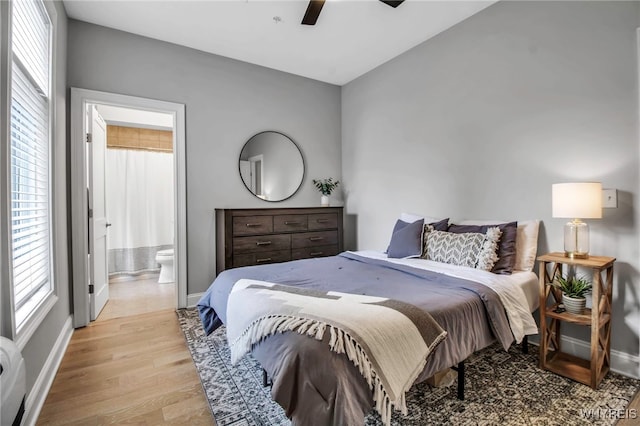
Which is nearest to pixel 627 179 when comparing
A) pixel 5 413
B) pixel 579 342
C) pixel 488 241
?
pixel 488 241

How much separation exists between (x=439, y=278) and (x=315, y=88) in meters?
3.19

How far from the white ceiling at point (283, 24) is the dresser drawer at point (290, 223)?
1.83m

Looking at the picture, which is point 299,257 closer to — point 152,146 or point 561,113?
point 561,113

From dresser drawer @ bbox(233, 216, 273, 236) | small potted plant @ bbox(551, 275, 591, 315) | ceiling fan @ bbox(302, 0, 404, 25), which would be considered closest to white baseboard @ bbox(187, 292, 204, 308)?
dresser drawer @ bbox(233, 216, 273, 236)

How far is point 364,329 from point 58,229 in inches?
96.3

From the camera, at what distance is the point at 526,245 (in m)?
2.40

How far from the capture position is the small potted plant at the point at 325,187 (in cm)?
418

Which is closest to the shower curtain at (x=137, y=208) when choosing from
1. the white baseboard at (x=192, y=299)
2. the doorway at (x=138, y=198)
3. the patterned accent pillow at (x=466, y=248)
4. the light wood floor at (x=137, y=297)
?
the doorway at (x=138, y=198)

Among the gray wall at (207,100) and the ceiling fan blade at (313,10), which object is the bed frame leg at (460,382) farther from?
the gray wall at (207,100)

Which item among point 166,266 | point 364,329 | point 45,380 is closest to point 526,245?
point 364,329

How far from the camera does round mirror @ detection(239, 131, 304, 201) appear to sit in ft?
12.4

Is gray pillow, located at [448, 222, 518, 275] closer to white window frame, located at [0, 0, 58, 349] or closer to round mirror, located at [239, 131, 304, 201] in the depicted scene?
round mirror, located at [239, 131, 304, 201]

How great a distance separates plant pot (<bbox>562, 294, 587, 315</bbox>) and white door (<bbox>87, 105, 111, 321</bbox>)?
156 inches

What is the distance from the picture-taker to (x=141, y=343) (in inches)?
101
